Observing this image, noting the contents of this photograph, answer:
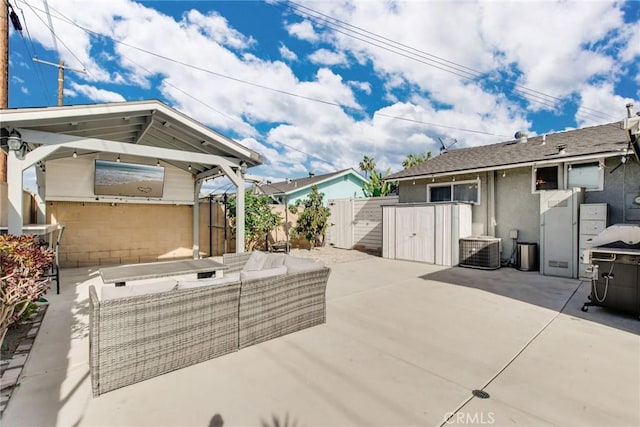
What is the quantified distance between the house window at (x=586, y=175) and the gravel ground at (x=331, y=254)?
658 centimetres

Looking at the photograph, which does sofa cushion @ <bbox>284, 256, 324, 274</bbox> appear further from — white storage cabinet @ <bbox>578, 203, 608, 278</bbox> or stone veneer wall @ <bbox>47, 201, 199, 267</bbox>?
stone veneer wall @ <bbox>47, 201, 199, 267</bbox>

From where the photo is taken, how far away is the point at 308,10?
9.54 metres

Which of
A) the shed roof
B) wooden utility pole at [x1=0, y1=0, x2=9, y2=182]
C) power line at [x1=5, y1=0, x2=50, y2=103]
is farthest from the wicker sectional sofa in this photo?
power line at [x1=5, y1=0, x2=50, y2=103]

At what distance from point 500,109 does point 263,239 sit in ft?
47.6

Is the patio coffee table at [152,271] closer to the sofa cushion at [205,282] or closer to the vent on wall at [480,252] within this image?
the sofa cushion at [205,282]

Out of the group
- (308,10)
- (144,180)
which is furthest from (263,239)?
(308,10)

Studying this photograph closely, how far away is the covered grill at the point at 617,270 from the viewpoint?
14.4ft

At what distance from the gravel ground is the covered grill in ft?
21.4

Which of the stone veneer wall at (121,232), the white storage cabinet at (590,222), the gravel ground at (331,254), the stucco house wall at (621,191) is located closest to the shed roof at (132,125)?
the stone veneer wall at (121,232)

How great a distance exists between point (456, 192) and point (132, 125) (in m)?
10.4

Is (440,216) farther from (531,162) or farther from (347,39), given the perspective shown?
(347,39)

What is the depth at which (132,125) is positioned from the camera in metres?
7.29

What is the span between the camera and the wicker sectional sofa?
2523mm

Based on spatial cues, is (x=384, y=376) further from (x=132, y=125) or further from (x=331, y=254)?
(x=331, y=254)
